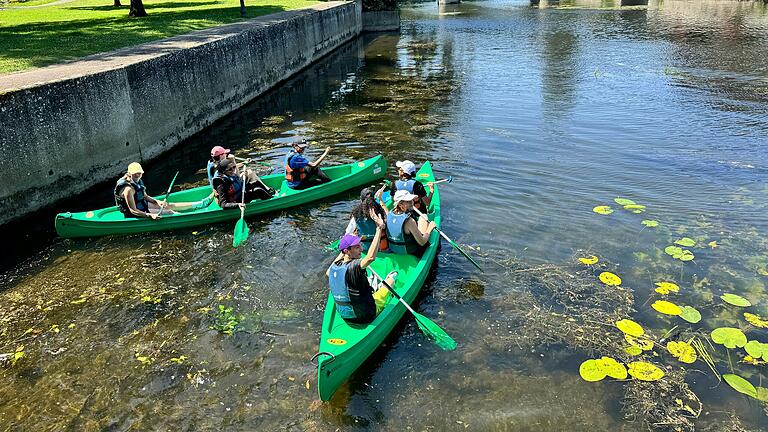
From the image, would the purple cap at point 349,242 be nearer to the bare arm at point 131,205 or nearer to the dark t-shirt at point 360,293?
the dark t-shirt at point 360,293

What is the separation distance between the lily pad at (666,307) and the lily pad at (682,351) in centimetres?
62

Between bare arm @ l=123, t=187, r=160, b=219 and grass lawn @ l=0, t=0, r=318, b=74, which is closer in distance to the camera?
bare arm @ l=123, t=187, r=160, b=219

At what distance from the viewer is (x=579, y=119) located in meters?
17.2

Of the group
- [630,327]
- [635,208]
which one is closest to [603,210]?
[635,208]

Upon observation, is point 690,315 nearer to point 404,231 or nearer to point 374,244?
point 404,231

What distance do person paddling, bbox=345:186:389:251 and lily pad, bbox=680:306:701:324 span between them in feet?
14.0

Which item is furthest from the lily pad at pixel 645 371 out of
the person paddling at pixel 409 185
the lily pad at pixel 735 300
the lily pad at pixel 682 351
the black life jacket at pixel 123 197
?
the black life jacket at pixel 123 197

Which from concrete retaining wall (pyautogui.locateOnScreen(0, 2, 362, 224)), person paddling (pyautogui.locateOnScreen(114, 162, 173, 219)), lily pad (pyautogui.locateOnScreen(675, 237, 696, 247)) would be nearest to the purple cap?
person paddling (pyautogui.locateOnScreen(114, 162, 173, 219))

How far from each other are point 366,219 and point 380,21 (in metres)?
36.7

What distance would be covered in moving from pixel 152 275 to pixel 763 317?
9.07 m

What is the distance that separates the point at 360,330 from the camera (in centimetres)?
697

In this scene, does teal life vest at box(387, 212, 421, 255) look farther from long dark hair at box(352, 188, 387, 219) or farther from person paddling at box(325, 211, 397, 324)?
person paddling at box(325, 211, 397, 324)

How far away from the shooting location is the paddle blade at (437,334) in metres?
7.09

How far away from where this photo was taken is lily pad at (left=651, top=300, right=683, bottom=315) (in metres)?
7.80
